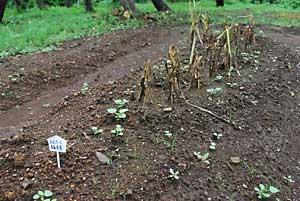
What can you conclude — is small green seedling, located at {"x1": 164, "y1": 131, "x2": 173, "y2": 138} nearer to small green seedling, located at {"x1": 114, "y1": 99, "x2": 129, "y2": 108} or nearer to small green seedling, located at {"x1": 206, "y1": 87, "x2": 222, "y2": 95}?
small green seedling, located at {"x1": 114, "y1": 99, "x2": 129, "y2": 108}

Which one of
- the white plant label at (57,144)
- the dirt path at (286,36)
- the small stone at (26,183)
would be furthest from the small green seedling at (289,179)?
the dirt path at (286,36)

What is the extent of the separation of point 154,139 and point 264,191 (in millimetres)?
939

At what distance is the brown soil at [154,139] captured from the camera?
2.89m

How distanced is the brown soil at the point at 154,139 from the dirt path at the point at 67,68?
0.03m

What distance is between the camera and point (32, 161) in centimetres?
302

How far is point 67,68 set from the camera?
6172mm

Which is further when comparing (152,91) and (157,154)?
(152,91)

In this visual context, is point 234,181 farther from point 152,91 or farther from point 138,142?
point 152,91

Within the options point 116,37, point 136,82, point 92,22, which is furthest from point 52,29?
point 136,82

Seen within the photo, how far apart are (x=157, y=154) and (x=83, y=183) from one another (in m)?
0.65

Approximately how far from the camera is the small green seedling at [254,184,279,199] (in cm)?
313

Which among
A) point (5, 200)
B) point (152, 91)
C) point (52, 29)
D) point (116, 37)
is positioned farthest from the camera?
point (52, 29)

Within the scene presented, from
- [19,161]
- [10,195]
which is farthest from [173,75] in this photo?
[10,195]

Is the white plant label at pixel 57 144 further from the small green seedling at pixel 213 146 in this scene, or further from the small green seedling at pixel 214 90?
the small green seedling at pixel 214 90
